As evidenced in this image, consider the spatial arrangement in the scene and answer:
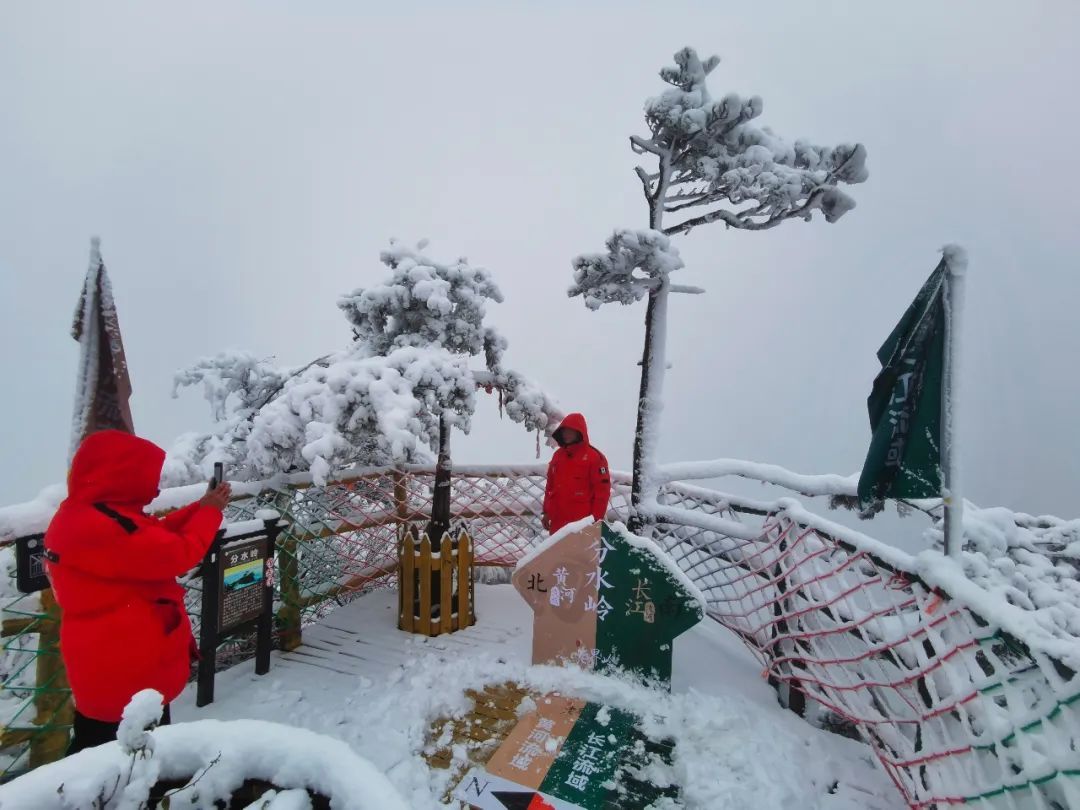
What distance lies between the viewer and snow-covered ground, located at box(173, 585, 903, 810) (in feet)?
9.61

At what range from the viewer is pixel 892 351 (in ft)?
9.83

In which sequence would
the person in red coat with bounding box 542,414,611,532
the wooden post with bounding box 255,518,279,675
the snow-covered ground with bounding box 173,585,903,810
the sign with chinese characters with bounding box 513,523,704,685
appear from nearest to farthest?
1. the snow-covered ground with bounding box 173,585,903,810
2. the sign with chinese characters with bounding box 513,523,704,685
3. the wooden post with bounding box 255,518,279,675
4. the person in red coat with bounding box 542,414,611,532

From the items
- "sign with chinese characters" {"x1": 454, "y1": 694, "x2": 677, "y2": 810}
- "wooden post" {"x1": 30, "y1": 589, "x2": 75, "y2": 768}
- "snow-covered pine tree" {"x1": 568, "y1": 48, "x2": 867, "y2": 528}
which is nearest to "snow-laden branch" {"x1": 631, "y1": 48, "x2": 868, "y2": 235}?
"snow-covered pine tree" {"x1": 568, "y1": 48, "x2": 867, "y2": 528}

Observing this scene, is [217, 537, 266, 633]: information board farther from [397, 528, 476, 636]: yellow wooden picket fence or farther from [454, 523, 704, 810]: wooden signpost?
[454, 523, 704, 810]: wooden signpost

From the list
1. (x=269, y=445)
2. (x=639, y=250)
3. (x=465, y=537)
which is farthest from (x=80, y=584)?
(x=639, y=250)

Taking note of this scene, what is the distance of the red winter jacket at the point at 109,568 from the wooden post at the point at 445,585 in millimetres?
2557

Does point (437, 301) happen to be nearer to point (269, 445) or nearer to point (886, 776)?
point (269, 445)

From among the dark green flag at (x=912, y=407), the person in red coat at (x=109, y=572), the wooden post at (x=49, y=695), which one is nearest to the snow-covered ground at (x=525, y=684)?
the wooden post at (x=49, y=695)

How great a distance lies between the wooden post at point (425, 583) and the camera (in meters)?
4.67

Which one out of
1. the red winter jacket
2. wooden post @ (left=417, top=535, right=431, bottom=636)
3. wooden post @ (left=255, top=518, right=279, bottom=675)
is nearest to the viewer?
the red winter jacket

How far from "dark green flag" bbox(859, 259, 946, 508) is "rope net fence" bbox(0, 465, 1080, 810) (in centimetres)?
48

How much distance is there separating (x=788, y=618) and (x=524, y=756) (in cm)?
220

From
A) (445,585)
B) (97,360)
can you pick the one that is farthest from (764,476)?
(97,360)

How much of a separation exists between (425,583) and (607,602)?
175 cm
